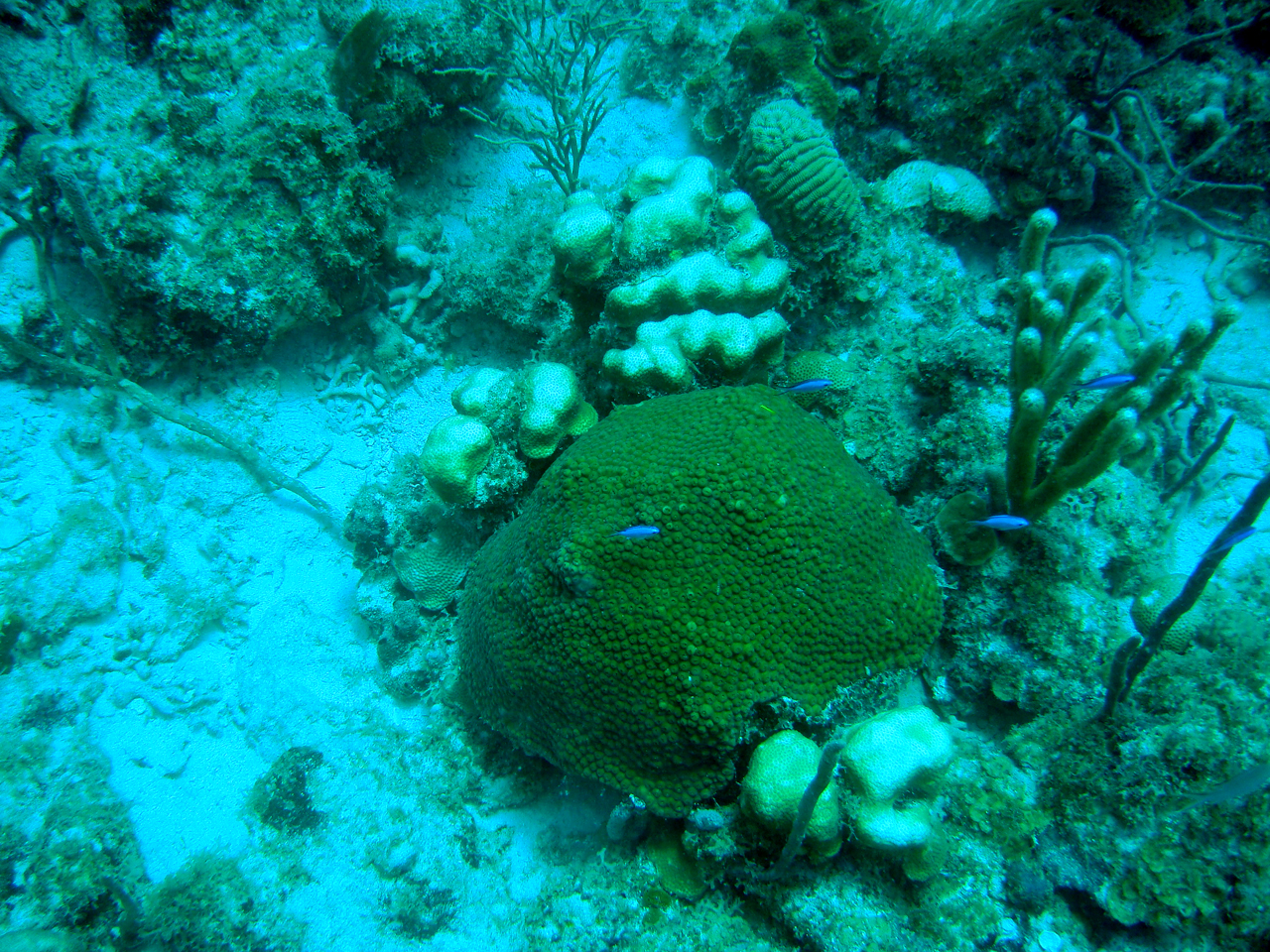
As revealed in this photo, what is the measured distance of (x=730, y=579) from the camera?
2766 millimetres

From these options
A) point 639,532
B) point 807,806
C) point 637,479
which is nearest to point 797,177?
point 637,479

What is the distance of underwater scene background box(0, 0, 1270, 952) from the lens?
256 cm

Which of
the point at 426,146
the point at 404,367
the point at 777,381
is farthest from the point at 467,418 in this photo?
the point at 426,146

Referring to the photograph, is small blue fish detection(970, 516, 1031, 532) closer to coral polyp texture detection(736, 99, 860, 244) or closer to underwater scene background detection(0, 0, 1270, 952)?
underwater scene background detection(0, 0, 1270, 952)

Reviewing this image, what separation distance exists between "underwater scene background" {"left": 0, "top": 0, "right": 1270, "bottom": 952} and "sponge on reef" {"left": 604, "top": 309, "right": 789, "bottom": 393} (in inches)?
1.0

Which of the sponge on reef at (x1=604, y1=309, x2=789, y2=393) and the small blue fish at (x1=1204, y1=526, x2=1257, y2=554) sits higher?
the sponge on reef at (x1=604, y1=309, x2=789, y2=393)

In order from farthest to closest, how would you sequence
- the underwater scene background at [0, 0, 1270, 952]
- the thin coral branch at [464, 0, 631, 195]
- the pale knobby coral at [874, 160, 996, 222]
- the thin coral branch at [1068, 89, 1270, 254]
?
the thin coral branch at [464, 0, 631, 195] → the pale knobby coral at [874, 160, 996, 222] → the thin coral branch at [1068, 89, 1270, 254] → the underwater scene background at [0, 0, 1270, 952]

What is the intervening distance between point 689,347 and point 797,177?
5.13 feet

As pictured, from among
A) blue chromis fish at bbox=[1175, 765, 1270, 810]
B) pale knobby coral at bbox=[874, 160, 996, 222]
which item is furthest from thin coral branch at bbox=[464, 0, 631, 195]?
blue chromis fish at bbox=[1175, 765, 1270, 810]

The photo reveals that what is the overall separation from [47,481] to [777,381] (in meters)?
5.49

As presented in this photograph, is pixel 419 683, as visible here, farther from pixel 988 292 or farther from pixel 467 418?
pixel 988 292

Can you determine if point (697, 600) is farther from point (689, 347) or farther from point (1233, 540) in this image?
point (1233, 540)

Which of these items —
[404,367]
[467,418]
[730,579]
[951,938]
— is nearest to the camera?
[951,938]

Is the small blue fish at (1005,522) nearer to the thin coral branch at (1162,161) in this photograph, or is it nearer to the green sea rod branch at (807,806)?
the green sea rod branch at (807,806)
